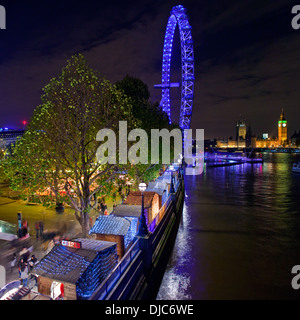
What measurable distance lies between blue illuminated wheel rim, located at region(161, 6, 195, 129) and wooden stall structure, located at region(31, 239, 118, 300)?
46600 millimetres

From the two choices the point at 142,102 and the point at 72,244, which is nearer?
the point at 72,244

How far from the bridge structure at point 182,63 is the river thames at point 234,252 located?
107 feet

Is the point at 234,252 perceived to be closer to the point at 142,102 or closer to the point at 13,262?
the point at 13,262

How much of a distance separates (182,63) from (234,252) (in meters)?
Answer: 49.8

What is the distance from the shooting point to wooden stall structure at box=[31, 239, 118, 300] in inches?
288

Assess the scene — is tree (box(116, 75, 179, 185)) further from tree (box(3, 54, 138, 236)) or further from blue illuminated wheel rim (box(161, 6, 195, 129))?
blue illuminated wheel rim (box(161, 6, 195, 129))

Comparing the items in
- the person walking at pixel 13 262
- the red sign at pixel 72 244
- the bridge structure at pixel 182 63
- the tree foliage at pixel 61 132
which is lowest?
the person walking at pixel 13 262

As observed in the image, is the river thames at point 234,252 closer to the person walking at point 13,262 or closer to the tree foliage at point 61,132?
the tree foliage at point 61,132

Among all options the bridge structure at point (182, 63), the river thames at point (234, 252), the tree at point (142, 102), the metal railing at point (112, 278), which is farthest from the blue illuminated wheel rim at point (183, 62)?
the metal railing at point (112, 278)

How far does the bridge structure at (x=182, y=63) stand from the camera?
53.8 meters

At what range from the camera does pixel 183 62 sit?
56.7 meters

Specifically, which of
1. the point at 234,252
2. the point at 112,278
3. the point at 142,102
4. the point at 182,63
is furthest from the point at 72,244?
the point at 182,63

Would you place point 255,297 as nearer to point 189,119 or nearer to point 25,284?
point 25,284
